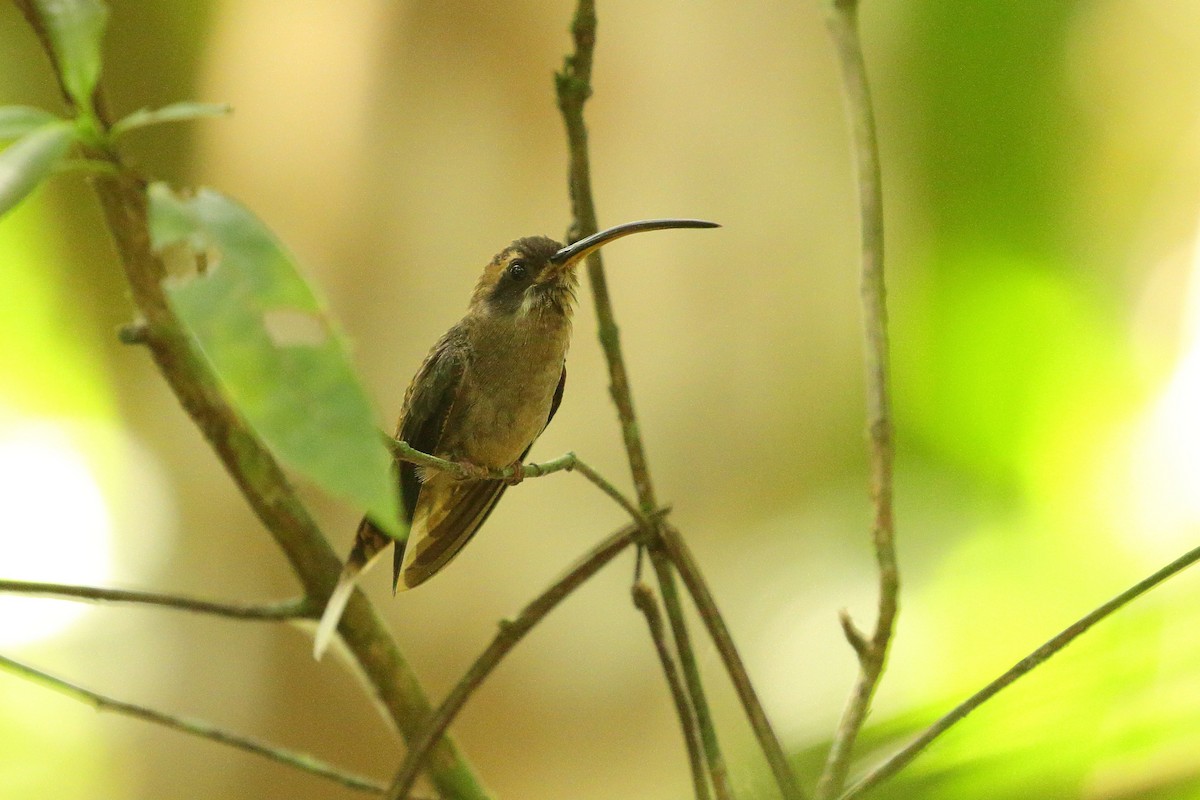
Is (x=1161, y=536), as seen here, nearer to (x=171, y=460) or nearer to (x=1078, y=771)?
(x=1078, y=771)

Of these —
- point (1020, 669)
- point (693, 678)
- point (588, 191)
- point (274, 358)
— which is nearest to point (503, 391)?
point (588, 191)

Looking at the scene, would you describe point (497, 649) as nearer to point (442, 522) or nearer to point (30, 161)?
point (442, 522)

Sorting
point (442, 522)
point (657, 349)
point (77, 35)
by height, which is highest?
point (657, 349)

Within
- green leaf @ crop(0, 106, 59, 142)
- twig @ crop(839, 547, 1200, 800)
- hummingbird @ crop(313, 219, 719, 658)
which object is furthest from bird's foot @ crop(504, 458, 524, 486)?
green leaf @ crop(0, 106, 59, 142)

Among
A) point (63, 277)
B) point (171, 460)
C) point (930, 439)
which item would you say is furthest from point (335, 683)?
point (930, 439)

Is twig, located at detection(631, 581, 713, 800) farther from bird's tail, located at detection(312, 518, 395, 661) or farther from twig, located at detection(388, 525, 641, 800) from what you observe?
bird's tail, located at detection(312, 518, 395, 661)

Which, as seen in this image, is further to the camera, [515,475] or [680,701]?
[515,475]
